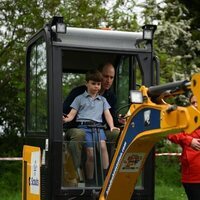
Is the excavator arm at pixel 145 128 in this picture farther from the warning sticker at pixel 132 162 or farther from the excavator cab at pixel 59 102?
the excavator cab at pixel 59 102

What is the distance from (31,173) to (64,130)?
1.89ft

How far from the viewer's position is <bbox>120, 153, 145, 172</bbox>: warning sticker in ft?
17.7

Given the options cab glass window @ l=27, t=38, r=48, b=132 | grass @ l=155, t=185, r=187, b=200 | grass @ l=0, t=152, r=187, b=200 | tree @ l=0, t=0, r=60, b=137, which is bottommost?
grass @ l=155, t=185, r=187, b=200

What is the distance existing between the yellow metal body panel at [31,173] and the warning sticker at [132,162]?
1256 millimetres

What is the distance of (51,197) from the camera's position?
6160mm

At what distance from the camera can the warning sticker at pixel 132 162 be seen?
17.7 ft

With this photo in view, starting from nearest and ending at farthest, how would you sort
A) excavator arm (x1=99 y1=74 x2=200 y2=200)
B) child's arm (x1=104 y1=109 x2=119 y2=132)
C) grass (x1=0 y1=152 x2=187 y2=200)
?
excavator arm (x1=99 y1=74 x2=200 y2=200)
child's arm (x1=104 y1=109 x2=119 y2=132)
grass (x1=0 y1=152 x2=187 y2=200)

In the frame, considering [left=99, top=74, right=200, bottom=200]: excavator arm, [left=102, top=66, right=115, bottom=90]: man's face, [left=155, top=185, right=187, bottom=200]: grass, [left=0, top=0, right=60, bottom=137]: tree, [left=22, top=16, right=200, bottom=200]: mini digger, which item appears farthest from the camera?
[left=0, top=0, right=60, bottom=137]: tree

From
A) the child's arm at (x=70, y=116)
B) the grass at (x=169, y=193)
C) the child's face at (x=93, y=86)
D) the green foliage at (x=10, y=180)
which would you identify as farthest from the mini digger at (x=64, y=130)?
the green foliage at (x=10, y=180)

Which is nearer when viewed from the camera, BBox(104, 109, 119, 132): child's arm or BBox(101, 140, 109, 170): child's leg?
BBox(101, 140, 109, 170): child's leg

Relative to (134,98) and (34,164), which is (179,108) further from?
(34,164)

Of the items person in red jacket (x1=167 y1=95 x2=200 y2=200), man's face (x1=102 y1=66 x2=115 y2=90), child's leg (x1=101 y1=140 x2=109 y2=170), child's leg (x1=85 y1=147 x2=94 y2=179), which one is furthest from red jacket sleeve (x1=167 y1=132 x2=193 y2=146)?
man's face (x1=102 y1=66 x2=115 y2=90)

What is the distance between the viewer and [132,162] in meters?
5.44

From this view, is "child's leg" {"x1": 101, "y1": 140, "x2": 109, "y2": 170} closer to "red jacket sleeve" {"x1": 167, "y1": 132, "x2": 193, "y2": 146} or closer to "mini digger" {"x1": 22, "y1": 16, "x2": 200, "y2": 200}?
"mini digger" {"x1": 22, "y1": 16, "x2": 200, "y2": 200}
